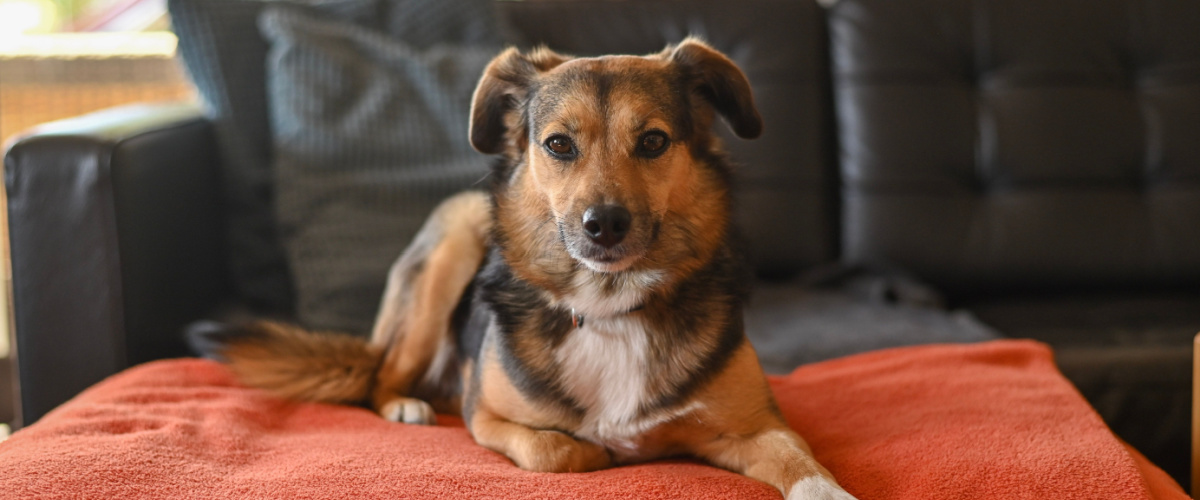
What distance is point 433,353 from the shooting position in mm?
1762

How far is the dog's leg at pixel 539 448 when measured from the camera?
4.15ft

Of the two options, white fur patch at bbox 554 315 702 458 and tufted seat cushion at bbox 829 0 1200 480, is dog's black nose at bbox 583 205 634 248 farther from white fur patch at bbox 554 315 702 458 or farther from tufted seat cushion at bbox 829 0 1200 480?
tufted seat cushion at bbox 829 0 1200 480

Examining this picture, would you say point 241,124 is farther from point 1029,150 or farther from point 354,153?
point 1029,150

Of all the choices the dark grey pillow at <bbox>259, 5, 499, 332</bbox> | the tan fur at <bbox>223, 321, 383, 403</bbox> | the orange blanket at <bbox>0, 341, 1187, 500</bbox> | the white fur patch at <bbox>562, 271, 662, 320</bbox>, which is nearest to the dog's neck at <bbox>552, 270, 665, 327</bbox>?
the white fur patch at <bbox>562, 271, 662, 320</bbox>

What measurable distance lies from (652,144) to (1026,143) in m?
1.39

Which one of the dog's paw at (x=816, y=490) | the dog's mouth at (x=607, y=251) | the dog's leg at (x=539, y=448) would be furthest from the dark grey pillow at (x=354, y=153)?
the dog's paw at (x=816, y=490)

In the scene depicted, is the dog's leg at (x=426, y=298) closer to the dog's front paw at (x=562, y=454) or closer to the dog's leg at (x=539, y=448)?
the dog's leg at (x=539, y=448)

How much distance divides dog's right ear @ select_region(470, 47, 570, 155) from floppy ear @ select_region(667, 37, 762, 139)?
24cm

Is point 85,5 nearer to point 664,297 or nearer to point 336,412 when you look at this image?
point 336,412

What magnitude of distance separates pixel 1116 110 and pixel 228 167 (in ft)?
7.43

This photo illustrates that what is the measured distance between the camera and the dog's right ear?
145 cm

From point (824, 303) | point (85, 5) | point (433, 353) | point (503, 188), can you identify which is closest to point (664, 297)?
point (503, 188)

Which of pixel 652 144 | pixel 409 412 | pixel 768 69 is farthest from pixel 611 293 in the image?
pixel 768 69

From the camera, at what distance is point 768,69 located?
7.73 ft
